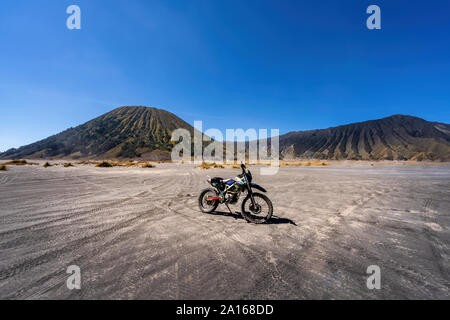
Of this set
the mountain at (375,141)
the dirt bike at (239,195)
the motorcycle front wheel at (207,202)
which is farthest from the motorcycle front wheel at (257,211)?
the mountain at (375,141)

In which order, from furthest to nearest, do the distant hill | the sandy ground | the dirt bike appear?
the distant hill → the dirt bike → the sandy ground

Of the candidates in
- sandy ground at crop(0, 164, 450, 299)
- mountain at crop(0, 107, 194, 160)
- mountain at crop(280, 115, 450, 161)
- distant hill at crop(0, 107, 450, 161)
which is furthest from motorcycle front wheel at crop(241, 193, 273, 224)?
mountain at crop(280, 115, 450, 161)

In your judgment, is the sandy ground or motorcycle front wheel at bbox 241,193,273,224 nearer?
the sandy ground

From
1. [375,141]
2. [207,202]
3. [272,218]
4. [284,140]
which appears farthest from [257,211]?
[284,140]

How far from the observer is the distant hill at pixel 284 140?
312 feet

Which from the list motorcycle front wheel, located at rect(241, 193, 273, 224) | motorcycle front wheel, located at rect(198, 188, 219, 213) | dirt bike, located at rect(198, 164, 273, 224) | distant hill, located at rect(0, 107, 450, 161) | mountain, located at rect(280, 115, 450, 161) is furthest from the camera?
mountain, located at rect(280, 115, 450, 161)

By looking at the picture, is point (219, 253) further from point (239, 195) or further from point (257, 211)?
point (239, 195)

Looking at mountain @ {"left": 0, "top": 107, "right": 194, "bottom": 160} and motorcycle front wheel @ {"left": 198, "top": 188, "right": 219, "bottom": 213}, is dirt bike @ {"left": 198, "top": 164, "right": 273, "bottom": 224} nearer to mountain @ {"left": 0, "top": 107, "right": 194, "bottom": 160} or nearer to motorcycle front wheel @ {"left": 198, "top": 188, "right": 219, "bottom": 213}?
motorcycle front wheel @ {"left": 198, "top": 188, "right": 219, "bottom": 213}

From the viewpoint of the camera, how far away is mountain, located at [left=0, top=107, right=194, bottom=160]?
90706mm

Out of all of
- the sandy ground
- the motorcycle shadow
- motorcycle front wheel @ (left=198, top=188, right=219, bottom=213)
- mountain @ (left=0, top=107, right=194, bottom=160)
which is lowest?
the motorcycle shadow

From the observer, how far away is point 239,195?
5289mm

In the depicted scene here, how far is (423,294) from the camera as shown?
2188 mm
